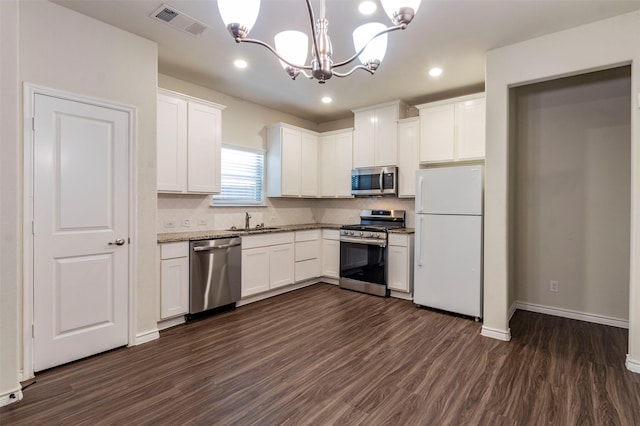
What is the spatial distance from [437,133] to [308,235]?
92.9 inches

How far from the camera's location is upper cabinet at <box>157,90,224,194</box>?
3.54 metres

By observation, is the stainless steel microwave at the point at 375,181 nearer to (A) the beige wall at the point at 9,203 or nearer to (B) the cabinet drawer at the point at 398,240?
(B) the cabinet drawer at the point at 398,240

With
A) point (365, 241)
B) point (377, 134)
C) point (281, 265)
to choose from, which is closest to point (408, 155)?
point (377, 134)

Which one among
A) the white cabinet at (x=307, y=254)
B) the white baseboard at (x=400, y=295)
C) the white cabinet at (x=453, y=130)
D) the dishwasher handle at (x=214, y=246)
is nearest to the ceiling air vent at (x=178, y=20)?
the dishwasher handle at (x=214, y=246)

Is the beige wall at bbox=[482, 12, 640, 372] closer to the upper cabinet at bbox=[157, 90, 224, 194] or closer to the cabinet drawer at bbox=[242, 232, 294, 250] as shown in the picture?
the cabinet drawer at bbox=[242, 232, 294, 250]

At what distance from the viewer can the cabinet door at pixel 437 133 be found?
14.0ft

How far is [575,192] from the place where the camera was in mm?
3691

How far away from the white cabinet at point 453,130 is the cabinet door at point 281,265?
91.3 inches

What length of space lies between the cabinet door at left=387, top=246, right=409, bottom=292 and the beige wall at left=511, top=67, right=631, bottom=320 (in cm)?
135

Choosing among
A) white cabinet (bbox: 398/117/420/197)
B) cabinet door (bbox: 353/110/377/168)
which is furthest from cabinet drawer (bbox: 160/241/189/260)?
white cabinet (bbox: 398/117/420/197)

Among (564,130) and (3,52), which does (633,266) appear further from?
(3,52)

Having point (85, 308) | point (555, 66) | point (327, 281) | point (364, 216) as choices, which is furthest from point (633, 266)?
point (85, 308)

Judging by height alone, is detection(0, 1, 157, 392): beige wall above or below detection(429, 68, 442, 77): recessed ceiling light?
below

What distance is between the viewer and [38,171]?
2.46 metres
